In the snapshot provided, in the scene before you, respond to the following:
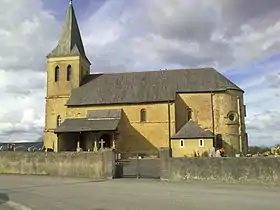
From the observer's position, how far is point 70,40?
54.7m

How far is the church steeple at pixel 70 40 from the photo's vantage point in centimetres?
5400

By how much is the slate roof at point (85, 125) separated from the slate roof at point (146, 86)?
286cm

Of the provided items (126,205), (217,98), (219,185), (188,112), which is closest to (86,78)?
(188,112)

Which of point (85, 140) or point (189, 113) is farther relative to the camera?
point (189, 113)

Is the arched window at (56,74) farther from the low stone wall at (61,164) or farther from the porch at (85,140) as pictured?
the low stone wall at (61,164)

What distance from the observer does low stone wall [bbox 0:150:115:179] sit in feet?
67.5

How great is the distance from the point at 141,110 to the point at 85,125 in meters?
7.79

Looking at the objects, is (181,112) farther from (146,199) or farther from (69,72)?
(146,199)

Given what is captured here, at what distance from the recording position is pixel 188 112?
50062 mm

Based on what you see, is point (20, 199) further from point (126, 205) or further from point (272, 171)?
point (272, 171)

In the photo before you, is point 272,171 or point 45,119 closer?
point 272,171

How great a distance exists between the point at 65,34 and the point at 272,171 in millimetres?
44581

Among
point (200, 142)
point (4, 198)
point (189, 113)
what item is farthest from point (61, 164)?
point (189, 113)

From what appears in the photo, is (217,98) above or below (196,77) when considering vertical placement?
below
